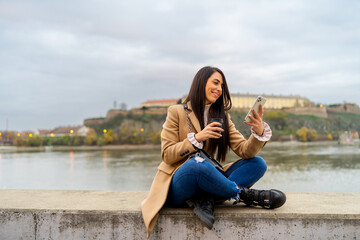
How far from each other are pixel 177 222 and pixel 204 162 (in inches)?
15.2

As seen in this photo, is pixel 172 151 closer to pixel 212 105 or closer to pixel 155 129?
pixel 212 105

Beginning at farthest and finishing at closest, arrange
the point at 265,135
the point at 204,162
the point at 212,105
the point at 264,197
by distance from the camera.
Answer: the point at 212,105 < the point at 265,135 < the point at 264,197 < the point at 204,162

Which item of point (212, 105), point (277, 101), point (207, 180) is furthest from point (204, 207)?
point (277, 101)

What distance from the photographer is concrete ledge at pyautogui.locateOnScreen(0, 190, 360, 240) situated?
5.97 feet

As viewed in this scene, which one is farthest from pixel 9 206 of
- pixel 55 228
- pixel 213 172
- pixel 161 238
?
pixel 213 172

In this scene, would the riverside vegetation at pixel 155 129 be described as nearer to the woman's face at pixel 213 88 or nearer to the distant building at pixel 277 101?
the distant building at pixel 277 101

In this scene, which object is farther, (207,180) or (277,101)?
(277,101)

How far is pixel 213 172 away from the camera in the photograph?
70.7 inches

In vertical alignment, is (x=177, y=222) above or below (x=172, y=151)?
below

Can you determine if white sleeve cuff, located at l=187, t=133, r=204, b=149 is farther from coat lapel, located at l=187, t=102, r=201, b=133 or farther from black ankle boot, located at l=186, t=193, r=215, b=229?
black ankle boot, located at l=186, t=193, r=215, b=229

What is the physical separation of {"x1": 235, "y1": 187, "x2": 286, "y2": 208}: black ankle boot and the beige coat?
0.23m

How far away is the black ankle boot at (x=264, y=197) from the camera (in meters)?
1.88

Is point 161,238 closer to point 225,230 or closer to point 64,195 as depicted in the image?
point 225,230

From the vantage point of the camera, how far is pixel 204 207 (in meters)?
1.84
